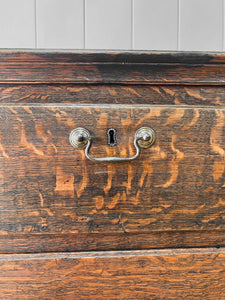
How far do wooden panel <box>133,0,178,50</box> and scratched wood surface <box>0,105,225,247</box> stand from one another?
24.2 inches

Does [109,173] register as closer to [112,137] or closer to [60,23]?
[112,137]

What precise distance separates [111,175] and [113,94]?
129 millimetres

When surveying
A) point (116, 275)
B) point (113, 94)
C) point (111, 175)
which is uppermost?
point (113, 94)

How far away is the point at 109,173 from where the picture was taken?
406 millimetres

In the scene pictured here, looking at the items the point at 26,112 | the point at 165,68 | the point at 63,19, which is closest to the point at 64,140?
the point at 26,112

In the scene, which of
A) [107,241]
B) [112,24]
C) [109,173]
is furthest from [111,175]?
[112,24]

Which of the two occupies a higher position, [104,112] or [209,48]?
[209,48]

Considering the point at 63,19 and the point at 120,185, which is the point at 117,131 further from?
the point at 63,19

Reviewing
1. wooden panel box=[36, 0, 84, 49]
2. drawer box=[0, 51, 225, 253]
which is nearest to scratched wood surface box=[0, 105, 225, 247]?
A: drawer box=[0, 51, 225, 253]

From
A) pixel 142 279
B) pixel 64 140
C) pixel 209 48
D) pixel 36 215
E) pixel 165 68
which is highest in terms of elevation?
pixel 209 48

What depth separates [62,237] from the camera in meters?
0.42

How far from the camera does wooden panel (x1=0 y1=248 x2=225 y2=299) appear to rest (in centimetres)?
40

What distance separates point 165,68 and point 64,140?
19 cm

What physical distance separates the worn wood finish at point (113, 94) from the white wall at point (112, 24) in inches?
22.5
